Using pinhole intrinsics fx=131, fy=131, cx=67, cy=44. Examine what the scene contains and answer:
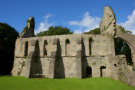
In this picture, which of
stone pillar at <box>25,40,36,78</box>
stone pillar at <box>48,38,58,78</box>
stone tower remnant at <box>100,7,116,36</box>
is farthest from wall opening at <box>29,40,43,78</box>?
stone tower remnant at <box>100,7,116,36</box>

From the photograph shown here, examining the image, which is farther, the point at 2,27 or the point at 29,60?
the point at 2,27

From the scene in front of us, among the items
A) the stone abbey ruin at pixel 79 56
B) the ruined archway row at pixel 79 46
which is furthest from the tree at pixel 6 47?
the ruined archway row at pixel 79 46

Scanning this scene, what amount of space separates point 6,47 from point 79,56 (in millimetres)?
14985

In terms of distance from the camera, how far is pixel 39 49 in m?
21.7

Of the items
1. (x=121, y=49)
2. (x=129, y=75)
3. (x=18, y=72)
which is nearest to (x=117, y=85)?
(x=129, y=75)

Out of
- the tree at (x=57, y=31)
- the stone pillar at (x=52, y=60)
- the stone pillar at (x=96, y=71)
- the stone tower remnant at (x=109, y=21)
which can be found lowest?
the stone pillar at (x=96, y=71)

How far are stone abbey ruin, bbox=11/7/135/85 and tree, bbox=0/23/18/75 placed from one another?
444 centimetres

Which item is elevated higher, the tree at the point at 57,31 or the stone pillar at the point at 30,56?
the tree at the point at 57,31

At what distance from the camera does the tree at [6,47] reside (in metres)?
24.5

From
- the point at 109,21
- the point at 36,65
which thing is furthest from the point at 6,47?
the point at 109,21

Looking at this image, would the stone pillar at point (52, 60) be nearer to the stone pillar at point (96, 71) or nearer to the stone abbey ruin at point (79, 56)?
the stone abbey ruin at point (79, 56)

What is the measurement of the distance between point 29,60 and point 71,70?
250 inches

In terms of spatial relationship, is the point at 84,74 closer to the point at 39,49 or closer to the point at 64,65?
the point at 64,65

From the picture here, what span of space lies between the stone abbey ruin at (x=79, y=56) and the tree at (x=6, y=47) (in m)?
4.44
